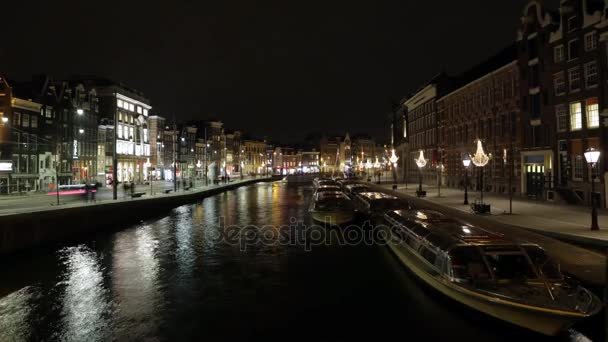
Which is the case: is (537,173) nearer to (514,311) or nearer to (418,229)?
(418,229)

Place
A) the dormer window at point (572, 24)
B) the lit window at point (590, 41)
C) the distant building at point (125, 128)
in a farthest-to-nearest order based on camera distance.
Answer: the distant building at point (125, 128) → the dormer window at point (572, 24) → the lit window at point (590, 41)

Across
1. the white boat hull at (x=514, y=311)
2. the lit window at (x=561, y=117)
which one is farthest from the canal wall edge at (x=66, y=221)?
the lit window at (x=561, y=117)

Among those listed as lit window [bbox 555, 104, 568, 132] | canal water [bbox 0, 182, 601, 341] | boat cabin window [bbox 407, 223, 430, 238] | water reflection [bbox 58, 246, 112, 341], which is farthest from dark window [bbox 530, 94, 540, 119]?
water reflection [bbox 58, 246, 112, 341]

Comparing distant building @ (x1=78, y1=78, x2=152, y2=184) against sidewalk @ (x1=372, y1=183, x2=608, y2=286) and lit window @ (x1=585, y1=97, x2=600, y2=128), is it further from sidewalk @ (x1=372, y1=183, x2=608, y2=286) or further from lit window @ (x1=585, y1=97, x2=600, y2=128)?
lit window @ (x1=585, y1=97, x2=600, y2=128)

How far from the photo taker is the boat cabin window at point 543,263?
11562 millimetres

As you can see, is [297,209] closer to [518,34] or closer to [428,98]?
[518,34]

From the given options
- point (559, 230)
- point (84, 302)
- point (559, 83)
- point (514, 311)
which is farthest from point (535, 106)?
point (84, 302)

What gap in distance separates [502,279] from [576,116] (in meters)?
31.2

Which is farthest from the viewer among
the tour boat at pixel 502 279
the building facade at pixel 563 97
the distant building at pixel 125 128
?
the distant building at pixel 125 128

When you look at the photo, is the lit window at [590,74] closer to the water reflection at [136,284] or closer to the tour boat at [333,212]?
the tour boat at [333,212]

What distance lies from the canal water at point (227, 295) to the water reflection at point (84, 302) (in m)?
0.04

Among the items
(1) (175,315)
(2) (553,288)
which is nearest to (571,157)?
(2) (553,288)

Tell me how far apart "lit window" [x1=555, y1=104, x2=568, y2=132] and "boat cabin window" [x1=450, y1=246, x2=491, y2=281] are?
31255 mm

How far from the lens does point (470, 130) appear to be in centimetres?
5891
